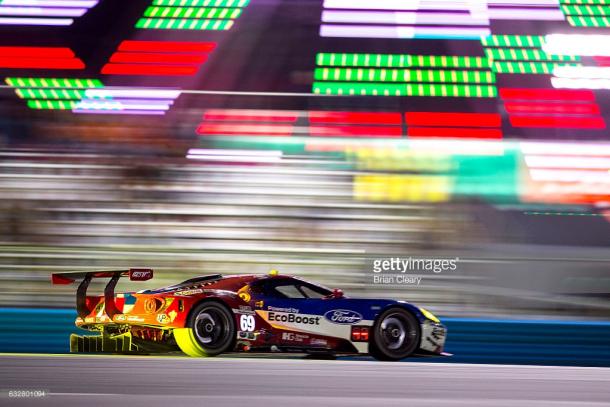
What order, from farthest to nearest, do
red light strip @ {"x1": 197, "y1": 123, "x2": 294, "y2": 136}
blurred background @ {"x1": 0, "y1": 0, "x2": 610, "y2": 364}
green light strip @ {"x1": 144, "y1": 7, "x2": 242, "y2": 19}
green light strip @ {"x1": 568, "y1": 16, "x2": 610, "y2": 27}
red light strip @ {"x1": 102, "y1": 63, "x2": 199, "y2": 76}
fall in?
green light strip @ {"x1": 144, "y1": 7, "x2": 242, "y2": 19}
green light strip @ {"x1": 568, "y1": 16, "x2": 610, "y2": 27}
red light strip @ {"x1": 102, "y1": 63, "x2": 199, "y2": 76}
red light strip @ {"x1": 197, "y1": 123, "x2": 294, "y2": 136}
blurred background @ {"x1": 0, "y1": 0, "x2": 610, "y2": 364}

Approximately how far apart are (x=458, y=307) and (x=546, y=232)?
156 cm

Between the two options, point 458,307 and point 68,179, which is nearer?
point 458,307

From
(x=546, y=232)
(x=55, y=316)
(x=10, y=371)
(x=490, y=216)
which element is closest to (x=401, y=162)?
(x=490, y=216)

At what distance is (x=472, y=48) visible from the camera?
483 inches

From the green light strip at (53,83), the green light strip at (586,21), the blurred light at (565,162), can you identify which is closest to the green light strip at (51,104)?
the green light strip at (53,83)

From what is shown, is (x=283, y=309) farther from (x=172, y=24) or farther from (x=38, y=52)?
(x=38, y=52)

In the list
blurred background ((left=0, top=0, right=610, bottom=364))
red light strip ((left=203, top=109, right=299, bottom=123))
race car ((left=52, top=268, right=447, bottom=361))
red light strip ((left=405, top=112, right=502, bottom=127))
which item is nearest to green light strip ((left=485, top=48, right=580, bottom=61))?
blurred background ((left=0, top=0, right=610, bottom=364))

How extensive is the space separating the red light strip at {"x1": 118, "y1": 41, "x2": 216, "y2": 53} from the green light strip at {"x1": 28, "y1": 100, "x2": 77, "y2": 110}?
1225 millimetres

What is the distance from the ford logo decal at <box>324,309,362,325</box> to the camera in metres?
7.26

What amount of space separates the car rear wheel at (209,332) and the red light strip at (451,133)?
5073mm

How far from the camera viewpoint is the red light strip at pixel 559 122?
11.3 m

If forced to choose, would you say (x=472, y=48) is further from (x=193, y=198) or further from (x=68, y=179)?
(x=68, y=179)

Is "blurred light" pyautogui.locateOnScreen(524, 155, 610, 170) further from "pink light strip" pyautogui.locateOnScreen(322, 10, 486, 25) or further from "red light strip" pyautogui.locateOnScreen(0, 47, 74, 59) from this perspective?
"red light strip" pyautogui.locateOnScreen(0, 47, 74, 59)

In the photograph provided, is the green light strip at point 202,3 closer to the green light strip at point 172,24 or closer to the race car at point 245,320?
the green light strip at point 172,24
